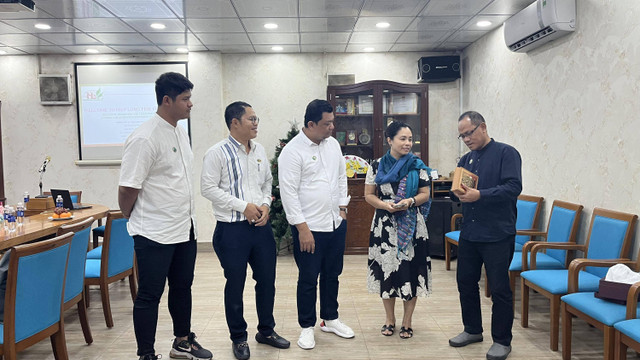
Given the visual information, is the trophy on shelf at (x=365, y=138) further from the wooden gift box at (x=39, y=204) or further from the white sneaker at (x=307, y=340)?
the wooden gift box at (x=39, y=204)

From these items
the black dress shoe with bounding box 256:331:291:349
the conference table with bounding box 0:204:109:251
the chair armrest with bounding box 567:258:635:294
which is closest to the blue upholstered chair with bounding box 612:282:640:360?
the chair armrest with bounding box 567:258:635:294

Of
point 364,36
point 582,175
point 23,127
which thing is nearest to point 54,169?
point 23,127

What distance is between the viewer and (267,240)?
279cm

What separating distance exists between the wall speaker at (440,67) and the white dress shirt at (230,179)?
3994 millimetres

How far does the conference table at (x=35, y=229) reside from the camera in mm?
2977

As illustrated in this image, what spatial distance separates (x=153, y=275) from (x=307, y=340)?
3.66ft

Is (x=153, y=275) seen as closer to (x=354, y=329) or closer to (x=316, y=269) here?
(x=316, y=269)

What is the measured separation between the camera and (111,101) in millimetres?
6164

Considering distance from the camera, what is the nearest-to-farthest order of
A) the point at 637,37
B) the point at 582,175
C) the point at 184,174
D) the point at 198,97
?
the point at 184,174 → the point at 637,37 → the point at 582,175 → the point at 198,97

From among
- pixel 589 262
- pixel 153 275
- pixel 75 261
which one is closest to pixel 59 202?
pixel 75 261

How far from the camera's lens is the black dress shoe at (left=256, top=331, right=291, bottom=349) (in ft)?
9.61

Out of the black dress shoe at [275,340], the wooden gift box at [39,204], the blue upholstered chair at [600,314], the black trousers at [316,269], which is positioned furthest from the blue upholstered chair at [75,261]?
the blue upholstered chair at [600,314]

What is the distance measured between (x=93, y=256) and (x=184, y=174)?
1856 millimetres

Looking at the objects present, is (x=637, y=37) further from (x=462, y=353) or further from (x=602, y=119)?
(x=462, y=353)
